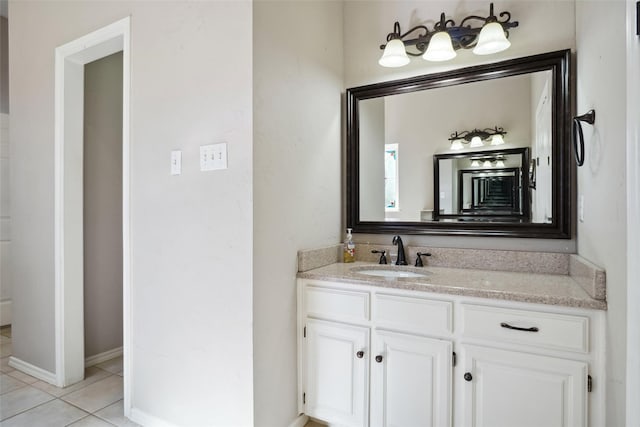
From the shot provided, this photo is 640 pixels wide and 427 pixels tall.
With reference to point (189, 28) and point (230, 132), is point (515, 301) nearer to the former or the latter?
point (230, 132)

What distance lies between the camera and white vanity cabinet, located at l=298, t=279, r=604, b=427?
1349 mm

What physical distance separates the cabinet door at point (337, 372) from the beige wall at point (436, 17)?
2.35 ft

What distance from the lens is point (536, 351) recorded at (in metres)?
1.40

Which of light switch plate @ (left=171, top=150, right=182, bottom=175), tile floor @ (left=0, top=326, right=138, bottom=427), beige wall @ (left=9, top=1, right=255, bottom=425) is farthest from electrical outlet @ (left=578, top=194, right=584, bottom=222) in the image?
tile floor @ (left=0, top=326, right=138, bottom=427)

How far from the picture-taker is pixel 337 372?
1.81 metres

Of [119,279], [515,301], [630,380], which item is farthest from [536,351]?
[119,279]

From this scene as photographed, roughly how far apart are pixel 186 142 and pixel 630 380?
1861mm

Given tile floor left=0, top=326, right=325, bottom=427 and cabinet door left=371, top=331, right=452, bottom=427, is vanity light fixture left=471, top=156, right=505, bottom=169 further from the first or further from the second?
tile floor left=0, top=326, right=325, bottom=427

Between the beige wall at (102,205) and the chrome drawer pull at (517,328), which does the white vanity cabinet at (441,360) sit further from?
the beige wall at (102,205)

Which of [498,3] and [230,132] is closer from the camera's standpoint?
[230,132]

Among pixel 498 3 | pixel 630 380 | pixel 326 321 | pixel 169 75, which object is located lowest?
pixel 326 321

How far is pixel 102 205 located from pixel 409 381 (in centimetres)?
245

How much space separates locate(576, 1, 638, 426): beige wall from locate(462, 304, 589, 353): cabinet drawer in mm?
98

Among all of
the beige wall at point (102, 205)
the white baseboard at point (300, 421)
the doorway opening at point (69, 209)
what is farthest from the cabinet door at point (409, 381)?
the beige wall at point (102, 205)
